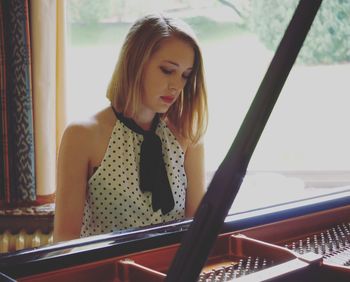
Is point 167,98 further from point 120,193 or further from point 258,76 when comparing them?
point 258,76

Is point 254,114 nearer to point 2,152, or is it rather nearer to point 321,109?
point 2,152

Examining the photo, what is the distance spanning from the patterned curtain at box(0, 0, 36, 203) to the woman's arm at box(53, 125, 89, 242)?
0.66 metres

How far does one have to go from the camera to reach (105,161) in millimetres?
1723

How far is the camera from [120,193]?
1.70 m

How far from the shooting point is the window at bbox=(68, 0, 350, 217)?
8.71ft

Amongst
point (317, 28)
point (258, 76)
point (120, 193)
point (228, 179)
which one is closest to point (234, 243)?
point (120, 193)

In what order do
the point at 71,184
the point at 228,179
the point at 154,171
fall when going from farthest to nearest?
the point at 154,171 → the point at 71,184 → the point at 228,179

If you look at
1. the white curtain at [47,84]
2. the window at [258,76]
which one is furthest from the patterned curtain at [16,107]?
the window at [258,76]

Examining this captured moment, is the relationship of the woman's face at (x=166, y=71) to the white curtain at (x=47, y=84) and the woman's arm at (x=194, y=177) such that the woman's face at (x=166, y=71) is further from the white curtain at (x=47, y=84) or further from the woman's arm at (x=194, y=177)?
the white curtain at (x=47, y=84)

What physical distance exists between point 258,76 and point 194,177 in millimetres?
1025

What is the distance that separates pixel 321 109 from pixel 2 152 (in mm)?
1493

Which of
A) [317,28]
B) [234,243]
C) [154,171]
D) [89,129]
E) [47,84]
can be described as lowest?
[234,243]

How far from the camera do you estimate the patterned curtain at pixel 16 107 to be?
2.22 metres

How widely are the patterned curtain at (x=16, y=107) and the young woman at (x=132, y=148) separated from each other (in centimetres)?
61
